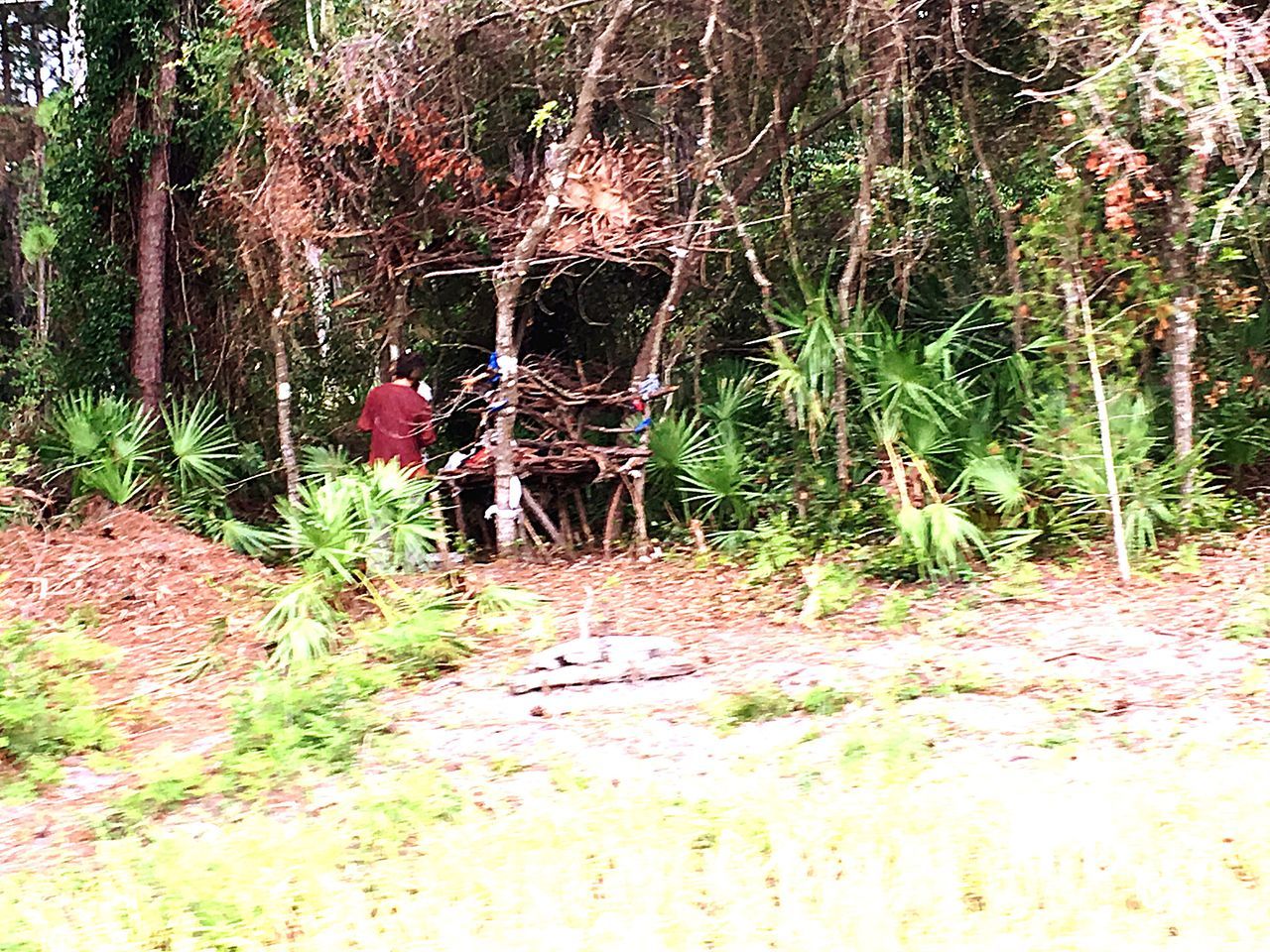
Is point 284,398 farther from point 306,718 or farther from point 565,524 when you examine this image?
point 306,718

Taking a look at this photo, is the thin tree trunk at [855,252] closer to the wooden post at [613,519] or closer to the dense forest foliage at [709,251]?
the dense forest foliage at [709,251]

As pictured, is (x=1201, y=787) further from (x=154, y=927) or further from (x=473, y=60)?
(x=473, y=60)

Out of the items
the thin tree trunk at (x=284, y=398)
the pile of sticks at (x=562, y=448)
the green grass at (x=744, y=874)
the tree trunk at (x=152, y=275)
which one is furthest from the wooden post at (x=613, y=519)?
the green grass at (x=744, y=874)

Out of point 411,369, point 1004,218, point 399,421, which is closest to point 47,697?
point 399,421

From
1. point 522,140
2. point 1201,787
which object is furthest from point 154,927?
point 522,140

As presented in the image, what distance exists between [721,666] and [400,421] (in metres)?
4.29

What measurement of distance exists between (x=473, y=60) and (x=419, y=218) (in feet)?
4.94

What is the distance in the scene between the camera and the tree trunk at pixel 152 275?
39.8ft

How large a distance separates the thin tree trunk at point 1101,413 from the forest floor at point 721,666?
23cm

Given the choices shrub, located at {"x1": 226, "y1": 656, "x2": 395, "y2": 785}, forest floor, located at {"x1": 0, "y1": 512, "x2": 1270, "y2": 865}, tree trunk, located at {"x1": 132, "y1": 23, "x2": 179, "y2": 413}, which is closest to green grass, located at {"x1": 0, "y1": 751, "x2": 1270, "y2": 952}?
forest floor, located at {"x1": 0, "y1": 512, "x2": 1270, "y2": 865}

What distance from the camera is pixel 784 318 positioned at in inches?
365

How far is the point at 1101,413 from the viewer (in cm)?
768

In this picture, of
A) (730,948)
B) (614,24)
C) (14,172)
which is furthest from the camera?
(14,172)

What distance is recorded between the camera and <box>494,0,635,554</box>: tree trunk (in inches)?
360
